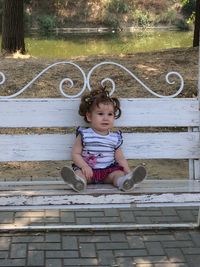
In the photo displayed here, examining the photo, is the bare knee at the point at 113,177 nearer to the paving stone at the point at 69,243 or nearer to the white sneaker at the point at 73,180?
the white sneaker at the point at 73,180

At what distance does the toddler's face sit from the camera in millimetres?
3771

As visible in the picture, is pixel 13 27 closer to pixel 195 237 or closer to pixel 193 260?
pixel 195 237

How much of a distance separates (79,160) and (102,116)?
1.10ft

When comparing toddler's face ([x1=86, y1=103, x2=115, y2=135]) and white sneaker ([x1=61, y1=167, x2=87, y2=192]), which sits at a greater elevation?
toddler's face ([x1=86, y1=103, x2=115, y2=135])

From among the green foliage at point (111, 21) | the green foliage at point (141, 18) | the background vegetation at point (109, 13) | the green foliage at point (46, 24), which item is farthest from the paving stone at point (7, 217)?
the green foliage at point (111, 21)

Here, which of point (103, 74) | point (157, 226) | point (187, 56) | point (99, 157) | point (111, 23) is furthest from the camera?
point (111, 23)

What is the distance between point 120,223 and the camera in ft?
14.1

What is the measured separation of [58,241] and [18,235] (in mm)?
306

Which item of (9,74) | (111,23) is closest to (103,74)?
(9,74)

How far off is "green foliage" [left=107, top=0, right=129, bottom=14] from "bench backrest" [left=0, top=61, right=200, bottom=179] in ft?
119

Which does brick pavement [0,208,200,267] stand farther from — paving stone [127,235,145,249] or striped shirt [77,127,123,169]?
striped shirt [77,127,123,169]

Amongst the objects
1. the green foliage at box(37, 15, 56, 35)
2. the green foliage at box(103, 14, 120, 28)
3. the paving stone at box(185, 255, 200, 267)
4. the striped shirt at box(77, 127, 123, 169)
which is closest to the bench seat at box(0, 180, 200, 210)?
the striped shirt at box(77, 127, 123, 169)

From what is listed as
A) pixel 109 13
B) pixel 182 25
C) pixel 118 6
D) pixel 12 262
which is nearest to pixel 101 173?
pixel 12 262

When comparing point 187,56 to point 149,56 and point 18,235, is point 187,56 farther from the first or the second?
point 18,235
